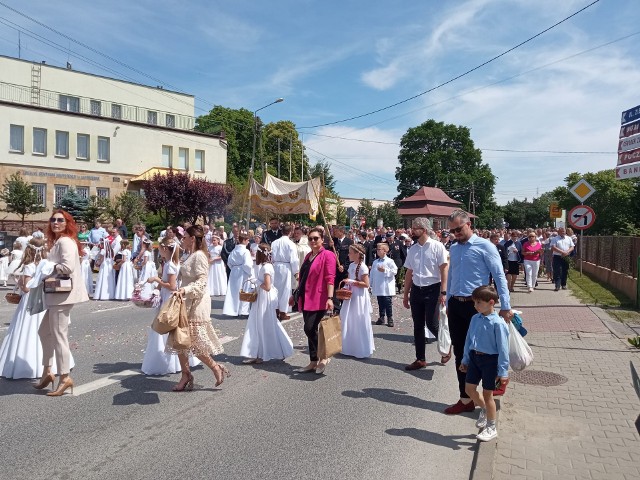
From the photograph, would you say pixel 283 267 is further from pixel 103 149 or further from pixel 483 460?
pixel 103 149

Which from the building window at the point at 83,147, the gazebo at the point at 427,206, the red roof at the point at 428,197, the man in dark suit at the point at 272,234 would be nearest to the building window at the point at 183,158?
the building window at the point at 83,147

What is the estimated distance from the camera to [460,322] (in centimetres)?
578

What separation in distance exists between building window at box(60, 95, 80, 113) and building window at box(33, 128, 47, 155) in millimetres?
8524

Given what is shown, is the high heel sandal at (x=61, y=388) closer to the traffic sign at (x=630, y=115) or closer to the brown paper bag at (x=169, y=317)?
the brown paper bag at (x=169, y=317)

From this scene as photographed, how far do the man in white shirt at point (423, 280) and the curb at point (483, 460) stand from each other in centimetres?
265

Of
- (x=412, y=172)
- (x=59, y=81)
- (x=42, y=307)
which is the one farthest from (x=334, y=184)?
(x=42, y=307)

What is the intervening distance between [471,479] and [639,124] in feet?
30.3

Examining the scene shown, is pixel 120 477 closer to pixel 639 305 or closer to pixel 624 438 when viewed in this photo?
pixel 624 438

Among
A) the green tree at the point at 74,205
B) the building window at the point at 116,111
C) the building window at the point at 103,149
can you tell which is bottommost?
the green tree at the point at 74,205

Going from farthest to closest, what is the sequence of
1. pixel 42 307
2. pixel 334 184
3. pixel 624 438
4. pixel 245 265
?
1. pixel 334 184
2. pixel 245 265
3. pixel 42 307
4. pixel 624 438

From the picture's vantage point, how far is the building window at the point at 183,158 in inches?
1731

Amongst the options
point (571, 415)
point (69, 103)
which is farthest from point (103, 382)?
point (69, 103)

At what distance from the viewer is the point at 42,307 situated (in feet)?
19.2

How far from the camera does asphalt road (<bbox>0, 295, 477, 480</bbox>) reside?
4.30 metres
